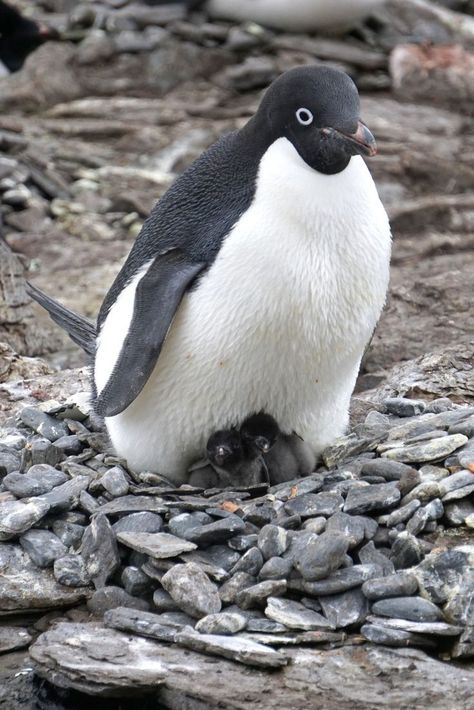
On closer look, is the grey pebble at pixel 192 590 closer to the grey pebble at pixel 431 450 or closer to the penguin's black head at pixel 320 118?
the grey pebble at pixel 431 450

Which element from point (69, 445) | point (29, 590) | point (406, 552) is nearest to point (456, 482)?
point (406, 552)

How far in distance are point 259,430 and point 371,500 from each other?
0.51 m

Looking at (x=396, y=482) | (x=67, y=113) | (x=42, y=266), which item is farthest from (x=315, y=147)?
(x=67, y=113)

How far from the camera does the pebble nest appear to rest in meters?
3.16

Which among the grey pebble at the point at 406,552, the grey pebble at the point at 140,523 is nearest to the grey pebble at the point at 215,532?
the grey pebble at the point at 140,523

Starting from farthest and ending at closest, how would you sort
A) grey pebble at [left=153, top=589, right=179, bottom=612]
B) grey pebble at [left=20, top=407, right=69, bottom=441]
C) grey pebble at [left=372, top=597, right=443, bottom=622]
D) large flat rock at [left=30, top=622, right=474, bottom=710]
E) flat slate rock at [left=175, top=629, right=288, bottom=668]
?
grey pebble at [left=20, top=407, right=69, bottom=441], grey pebble at [left=153, top=589, right=179, bottom=612], grey pebble at [left=372, top=597, right=443, bottom=622], flat slate rock at [left=175, top=629, right=288, bottom=668], large flat rock at [left=30, top=622, right=474, bottom=710]

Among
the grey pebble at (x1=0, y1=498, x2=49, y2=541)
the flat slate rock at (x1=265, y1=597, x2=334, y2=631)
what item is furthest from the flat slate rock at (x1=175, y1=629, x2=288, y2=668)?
the grey pebble at (x1=0, y1=498, x2=49, y2=541)

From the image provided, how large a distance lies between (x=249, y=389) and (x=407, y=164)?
19.7 feet

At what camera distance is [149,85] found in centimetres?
1171

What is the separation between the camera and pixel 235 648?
303cm

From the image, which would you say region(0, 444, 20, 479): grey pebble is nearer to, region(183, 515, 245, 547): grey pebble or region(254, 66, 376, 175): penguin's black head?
region(183, 515, 245, 547): grey pebble

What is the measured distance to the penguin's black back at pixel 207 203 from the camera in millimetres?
3799

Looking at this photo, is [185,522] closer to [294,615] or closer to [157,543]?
[157,543]

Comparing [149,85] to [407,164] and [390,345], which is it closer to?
[407,164]
